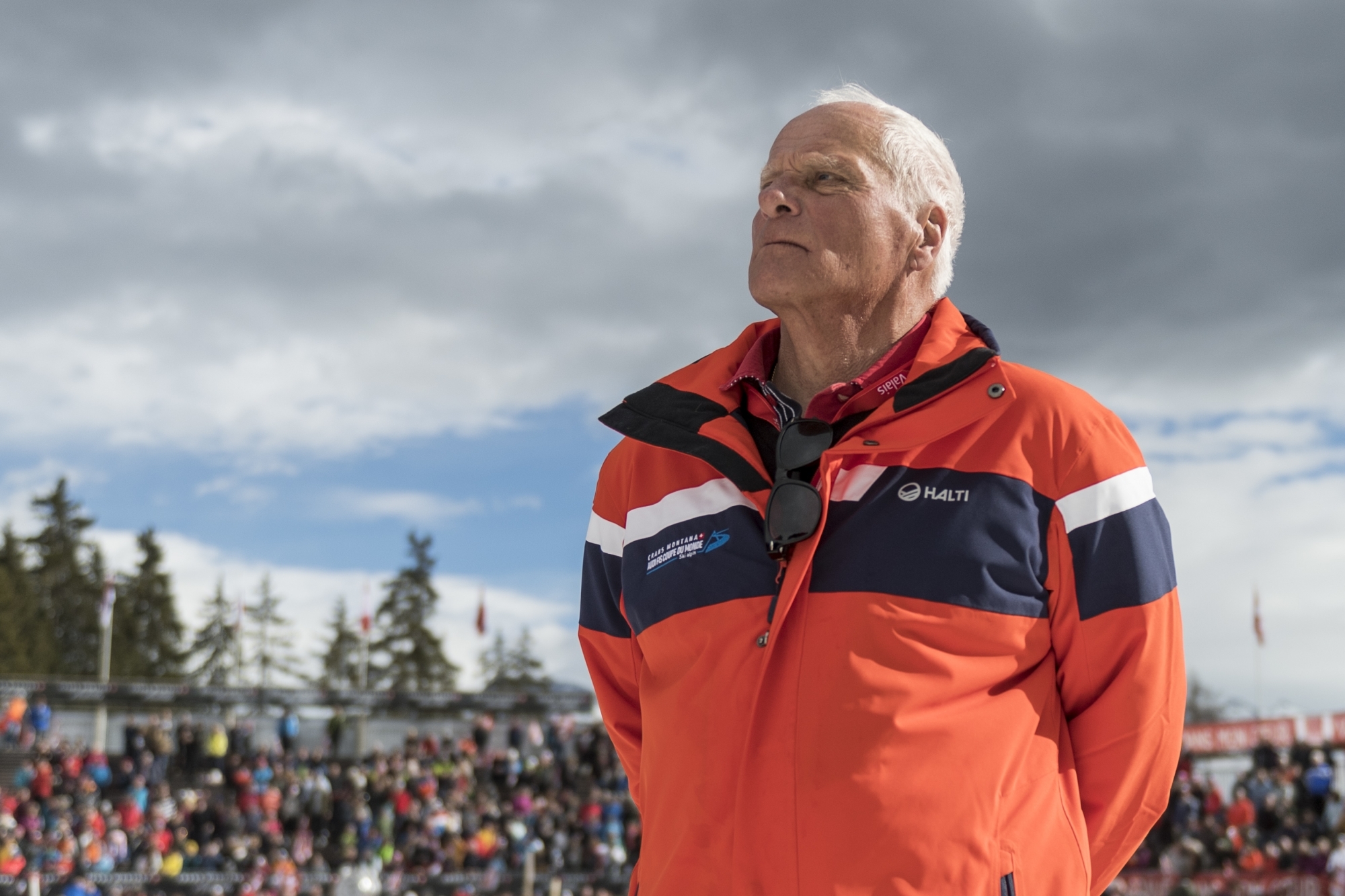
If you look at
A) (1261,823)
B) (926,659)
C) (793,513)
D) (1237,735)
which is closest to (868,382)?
(793,513)

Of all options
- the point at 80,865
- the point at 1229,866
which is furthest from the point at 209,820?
the point at 1229,866

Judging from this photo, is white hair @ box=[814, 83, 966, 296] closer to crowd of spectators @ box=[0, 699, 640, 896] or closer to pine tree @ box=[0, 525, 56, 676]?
crowd of spectators @ box=[0, 699, 640, 896]

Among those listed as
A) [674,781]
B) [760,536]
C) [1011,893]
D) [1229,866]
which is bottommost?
[1229,866]

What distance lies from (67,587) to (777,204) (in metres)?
83.7

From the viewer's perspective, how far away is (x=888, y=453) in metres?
2.37

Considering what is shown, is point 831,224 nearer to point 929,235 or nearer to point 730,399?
point 929,235

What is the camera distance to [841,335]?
2.67 m

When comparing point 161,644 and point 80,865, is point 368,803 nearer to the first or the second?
point 80,865

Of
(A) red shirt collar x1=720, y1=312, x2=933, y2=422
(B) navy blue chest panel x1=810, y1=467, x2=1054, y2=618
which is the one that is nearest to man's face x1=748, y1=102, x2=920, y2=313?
(A) red shirt collar x1=720, y1=312, x2=933, y2=422

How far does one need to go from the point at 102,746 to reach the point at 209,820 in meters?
10.9

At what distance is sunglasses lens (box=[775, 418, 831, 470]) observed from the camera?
245 centimetres

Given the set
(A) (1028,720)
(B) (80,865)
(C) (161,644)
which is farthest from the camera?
(C) (161,644)

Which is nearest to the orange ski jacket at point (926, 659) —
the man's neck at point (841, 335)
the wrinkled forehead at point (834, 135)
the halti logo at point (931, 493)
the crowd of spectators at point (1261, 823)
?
the halti logo at point (931, 493)

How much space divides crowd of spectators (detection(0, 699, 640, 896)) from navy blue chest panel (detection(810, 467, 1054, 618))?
23.6 m
